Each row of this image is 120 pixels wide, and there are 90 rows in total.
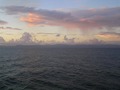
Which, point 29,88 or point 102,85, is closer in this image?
point 29,88

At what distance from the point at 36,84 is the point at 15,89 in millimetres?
6137

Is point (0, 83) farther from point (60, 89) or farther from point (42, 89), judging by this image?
point (60, 89)

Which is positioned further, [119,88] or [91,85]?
[91,85]

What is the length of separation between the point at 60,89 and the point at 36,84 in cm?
739

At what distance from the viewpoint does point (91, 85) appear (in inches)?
1510

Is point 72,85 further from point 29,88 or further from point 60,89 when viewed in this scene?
point 29,88

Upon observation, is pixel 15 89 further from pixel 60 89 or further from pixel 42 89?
pixel 60 89

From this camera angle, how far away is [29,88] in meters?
35.2

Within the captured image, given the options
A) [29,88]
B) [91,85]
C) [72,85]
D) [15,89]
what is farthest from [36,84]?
[91,85]

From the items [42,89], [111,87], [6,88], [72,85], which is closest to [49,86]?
[42,89]

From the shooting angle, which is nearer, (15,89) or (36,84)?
(15,89)

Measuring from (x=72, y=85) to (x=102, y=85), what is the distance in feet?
25.7

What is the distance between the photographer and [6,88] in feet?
116

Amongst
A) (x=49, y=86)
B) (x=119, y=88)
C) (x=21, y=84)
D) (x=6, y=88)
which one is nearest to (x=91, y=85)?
(x=119, y=88)
